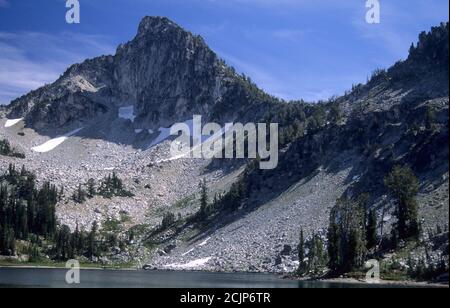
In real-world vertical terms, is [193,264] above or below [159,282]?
above

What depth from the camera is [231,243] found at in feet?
514

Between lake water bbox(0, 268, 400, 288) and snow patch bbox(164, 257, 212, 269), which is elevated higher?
snow patch bbox(164, 257, 212, 269)

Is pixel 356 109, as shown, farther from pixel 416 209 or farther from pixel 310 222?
pixel 416 209

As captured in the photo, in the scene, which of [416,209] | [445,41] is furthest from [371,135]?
[416,209]

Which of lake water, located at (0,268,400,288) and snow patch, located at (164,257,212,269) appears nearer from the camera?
lake water, located at (0,268,400,288)

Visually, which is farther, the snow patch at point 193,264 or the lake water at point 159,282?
the snow patch at point 193,264

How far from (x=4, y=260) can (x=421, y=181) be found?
116 meters

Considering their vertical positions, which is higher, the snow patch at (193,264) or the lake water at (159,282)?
the snow patch at (193,264)

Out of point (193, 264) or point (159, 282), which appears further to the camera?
point (193, 264)

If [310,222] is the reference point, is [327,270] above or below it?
below
